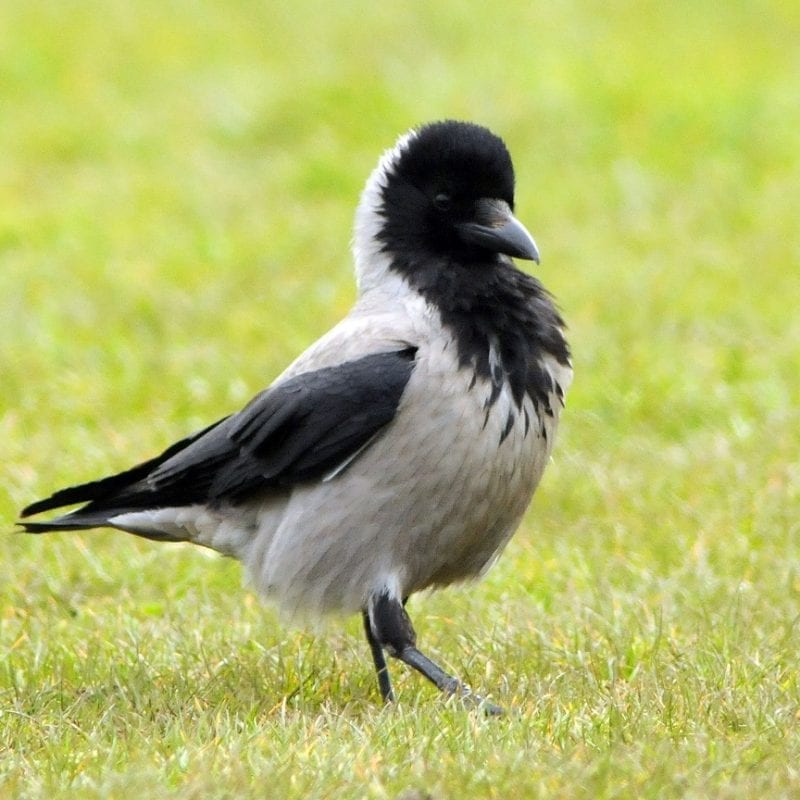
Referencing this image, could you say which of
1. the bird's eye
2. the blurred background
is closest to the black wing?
the bird's eye

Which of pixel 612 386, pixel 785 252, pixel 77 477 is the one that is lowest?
pixel 77 477

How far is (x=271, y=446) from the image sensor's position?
561 centimetres

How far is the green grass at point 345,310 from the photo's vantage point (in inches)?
178

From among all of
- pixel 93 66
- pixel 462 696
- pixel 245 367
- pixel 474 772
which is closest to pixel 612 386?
pixel 245 367

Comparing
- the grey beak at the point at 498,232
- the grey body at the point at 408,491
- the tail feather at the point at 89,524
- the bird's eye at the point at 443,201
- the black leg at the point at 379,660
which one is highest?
the bird's eye at the point at 443,201

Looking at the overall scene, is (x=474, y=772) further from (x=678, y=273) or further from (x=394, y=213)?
(x=678, y=273)

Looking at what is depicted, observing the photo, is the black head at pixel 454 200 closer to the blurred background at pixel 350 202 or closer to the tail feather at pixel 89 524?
the tail feather at pixel 89 524

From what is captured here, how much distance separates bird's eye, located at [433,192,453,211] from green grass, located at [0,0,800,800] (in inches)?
55.5

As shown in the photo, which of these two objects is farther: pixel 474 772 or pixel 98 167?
pixel 98 167

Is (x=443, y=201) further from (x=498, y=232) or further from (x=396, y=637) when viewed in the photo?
(x=396, y=637)

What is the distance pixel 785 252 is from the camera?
11367 millimetres

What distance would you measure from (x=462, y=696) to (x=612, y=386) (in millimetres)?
4294

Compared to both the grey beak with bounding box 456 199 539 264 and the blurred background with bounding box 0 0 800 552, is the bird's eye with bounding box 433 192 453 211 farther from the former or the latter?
the blurred background with bounding box 0 0 800 552

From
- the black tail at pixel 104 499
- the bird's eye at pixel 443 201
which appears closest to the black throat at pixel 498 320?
the bird's eye at pixel 443 201
